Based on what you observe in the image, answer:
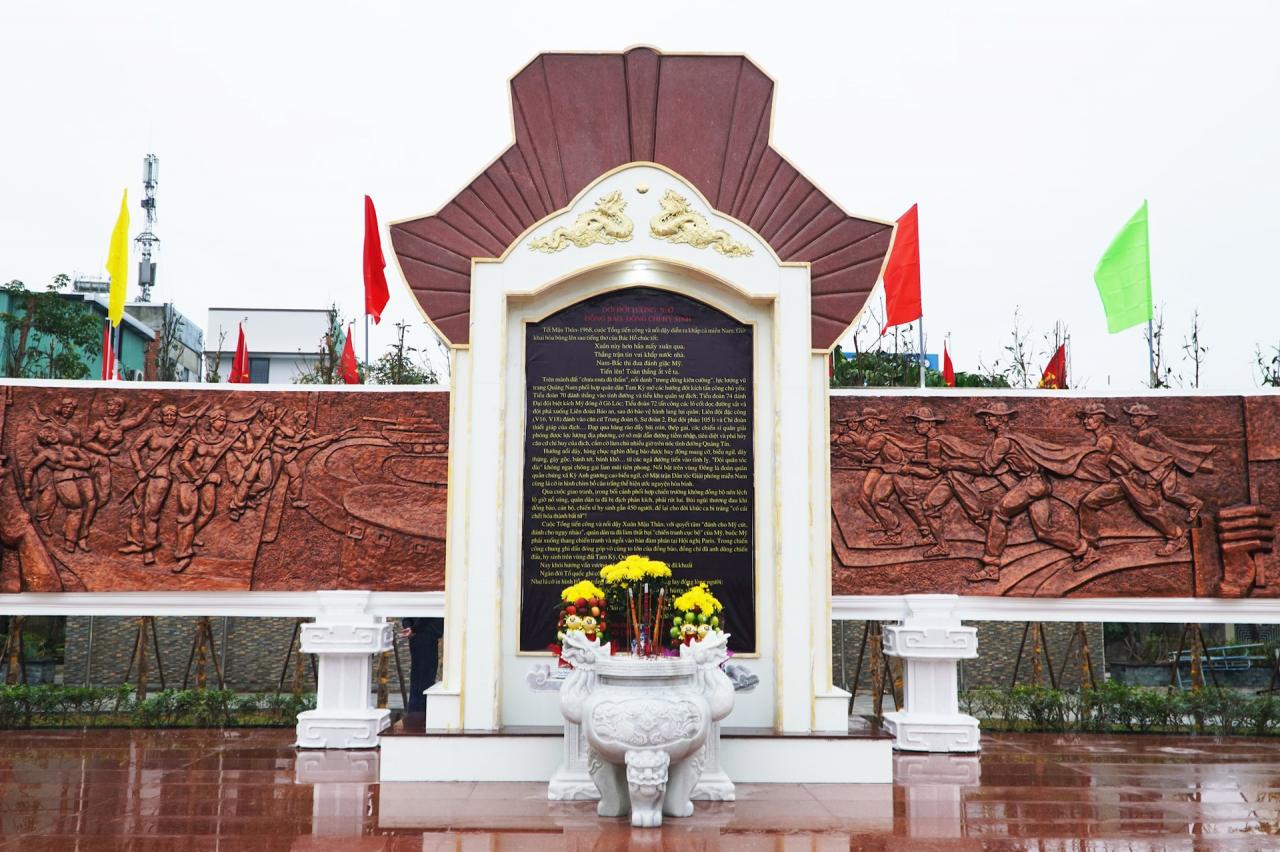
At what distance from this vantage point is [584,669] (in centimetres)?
556

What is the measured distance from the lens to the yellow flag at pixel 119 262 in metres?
9.93

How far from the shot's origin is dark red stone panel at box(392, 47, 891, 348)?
7.10 m

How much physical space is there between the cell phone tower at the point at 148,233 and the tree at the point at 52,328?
790cm

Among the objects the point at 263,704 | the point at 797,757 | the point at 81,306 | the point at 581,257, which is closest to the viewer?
the point at 797,757

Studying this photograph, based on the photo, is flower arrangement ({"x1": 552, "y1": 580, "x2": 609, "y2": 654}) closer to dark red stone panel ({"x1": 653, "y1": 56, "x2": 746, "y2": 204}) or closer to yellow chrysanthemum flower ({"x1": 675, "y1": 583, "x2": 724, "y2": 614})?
yellow chrysanthemum flower ({"x1": 675, "y1": 583, "x2": 724, "y2": 614})

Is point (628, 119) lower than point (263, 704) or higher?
higher

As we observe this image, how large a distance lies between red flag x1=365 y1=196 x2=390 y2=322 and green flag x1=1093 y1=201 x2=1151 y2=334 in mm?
6442

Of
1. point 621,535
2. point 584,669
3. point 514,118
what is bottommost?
point 584,669

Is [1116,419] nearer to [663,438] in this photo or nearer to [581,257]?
[663,438]

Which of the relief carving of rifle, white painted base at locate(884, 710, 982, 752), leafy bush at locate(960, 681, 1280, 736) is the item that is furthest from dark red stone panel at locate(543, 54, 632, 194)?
leafy bush at locate(960, 681, 1280, 736)

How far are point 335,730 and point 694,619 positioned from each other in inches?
148

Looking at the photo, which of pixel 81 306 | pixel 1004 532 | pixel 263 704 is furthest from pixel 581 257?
pixel 81 306

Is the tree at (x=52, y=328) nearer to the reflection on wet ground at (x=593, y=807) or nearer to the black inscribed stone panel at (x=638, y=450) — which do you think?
the reflection on wet ground at (x=593, y=807)

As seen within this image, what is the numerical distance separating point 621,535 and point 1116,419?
453cm
